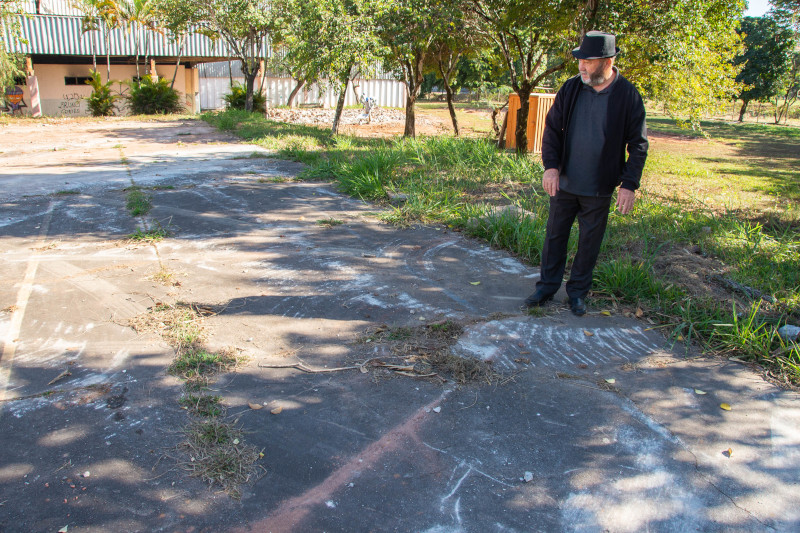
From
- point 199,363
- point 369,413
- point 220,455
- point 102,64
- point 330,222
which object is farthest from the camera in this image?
point 102,64

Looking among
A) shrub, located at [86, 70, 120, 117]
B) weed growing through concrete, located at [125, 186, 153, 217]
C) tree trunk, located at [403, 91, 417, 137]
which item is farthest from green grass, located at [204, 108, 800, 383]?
shrub, located at [86, 70, 120, 117]

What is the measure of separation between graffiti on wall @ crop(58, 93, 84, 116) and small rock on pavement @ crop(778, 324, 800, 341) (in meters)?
30.7

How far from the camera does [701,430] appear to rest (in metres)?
2.90

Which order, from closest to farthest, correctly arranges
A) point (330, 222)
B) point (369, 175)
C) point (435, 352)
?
point (435, 352)
point (330, 222)
point (369, 175)

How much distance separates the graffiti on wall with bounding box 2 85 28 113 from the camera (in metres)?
25.2

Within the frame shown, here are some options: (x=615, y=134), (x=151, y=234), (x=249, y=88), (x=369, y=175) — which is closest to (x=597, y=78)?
(x=615, y=134)

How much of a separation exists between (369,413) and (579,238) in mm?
2107

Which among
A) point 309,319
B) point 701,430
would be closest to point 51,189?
point 309,319

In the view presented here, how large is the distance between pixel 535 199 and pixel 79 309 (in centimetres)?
513

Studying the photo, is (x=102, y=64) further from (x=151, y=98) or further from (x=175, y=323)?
(x=175, y=323)

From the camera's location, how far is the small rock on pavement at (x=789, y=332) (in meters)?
3.60

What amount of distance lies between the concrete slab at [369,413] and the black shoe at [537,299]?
13 cm

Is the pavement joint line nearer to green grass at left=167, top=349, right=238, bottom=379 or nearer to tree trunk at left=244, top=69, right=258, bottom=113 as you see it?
green grass at left=167, top=349, right=238, bottom=379

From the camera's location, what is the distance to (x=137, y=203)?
7.16 metres
